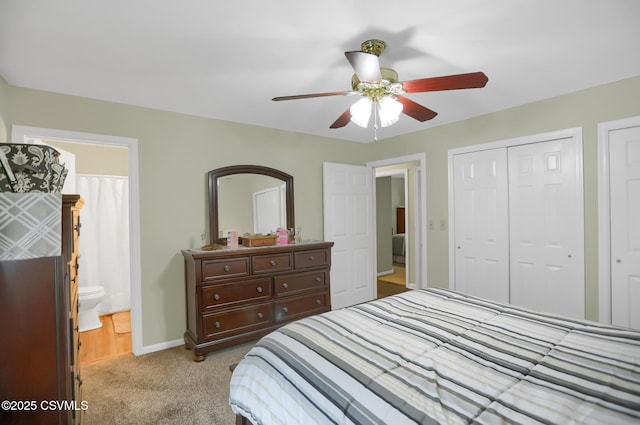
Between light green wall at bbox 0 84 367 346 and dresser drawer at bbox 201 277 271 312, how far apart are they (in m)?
0.53

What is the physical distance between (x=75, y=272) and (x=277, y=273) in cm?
171

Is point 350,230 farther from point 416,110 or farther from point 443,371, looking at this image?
point 443,371

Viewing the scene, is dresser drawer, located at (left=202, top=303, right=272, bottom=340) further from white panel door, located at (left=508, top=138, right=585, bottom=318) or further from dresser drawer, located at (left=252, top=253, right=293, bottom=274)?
white panel door, located at (left=508, top=138, right=585, bottom=318)

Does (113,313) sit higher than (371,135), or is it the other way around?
(371,135)

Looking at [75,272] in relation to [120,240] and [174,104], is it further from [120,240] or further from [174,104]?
[120,240]

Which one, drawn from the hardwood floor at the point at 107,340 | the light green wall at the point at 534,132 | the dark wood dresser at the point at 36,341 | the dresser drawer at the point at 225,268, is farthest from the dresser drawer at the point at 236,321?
the light green wall at the point at 534,132

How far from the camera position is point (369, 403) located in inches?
40.6

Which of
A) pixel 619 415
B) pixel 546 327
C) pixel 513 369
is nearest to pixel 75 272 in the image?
pixel 513 369

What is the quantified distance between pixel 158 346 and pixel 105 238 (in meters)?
1.94

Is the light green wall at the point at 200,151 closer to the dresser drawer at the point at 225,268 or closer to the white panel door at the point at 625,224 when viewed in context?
the white panel door at the point at 625,224

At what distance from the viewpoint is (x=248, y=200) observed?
3566 millimetres

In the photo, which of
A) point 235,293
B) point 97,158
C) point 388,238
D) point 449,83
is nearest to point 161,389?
point 235,293

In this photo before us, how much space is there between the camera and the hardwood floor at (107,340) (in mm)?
2963

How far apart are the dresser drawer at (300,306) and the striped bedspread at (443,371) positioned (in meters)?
1.49
